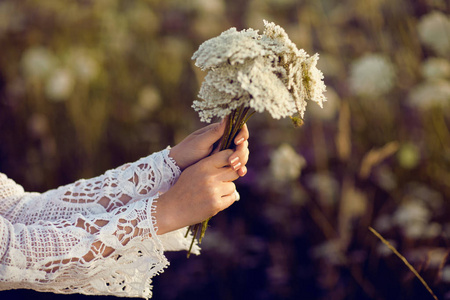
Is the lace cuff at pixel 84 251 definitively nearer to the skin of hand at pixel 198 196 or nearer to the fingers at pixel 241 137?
the skin of hand at pixel 198 196

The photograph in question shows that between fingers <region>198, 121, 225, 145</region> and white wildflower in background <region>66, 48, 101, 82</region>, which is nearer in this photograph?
fingers <region>198, 121, 225, 145</region>

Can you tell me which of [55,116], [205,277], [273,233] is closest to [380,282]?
[273,233]

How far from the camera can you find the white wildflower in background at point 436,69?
5.96ft

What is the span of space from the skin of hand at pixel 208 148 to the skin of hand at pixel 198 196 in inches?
0.8

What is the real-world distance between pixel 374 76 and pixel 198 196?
4.55 feet

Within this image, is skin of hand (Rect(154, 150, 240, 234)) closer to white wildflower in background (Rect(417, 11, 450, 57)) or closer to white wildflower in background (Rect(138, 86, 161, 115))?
white wildflower in background (Rect(417, 11, 450, 57))

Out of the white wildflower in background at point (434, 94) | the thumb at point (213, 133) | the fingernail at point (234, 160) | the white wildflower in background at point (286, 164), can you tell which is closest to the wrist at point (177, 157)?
the thumb at point (213, 133)

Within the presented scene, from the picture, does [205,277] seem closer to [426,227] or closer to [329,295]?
[329,295]

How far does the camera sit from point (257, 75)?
794 millimetres

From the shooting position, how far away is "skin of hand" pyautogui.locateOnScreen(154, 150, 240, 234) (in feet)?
3.04

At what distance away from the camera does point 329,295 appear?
1831 millimetres

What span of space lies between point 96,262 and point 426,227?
1373mm

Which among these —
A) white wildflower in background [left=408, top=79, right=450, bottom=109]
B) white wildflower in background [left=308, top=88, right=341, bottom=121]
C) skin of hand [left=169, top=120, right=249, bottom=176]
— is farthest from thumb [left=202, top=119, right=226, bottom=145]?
white wildflower in background [left=308, top=88, right=341, bottom=121]

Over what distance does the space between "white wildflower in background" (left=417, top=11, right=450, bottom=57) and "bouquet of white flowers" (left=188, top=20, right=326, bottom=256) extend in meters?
1.23
